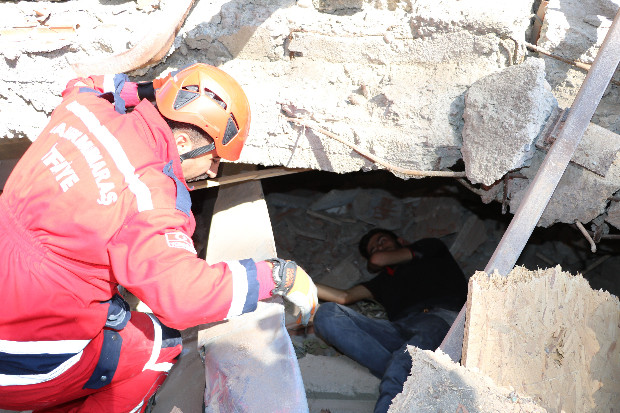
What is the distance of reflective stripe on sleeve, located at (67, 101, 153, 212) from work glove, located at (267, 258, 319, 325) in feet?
2.05

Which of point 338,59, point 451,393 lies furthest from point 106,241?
point 338,59

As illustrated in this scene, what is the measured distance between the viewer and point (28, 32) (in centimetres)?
287

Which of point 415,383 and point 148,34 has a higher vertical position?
point 148,34

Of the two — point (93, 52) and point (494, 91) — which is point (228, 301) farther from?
point (93, 52)

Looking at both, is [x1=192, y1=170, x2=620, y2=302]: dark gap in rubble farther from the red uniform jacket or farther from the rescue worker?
the red uniform jacket

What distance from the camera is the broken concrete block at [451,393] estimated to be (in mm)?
1509

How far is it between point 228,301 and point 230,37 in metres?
1.78

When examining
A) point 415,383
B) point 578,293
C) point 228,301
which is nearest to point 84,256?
point 228,301

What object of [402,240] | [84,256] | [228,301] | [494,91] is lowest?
[402,240]

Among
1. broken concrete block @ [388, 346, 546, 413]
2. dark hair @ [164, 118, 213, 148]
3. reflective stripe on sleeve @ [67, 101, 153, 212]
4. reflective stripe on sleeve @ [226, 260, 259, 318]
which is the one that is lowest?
reflective stripe on sleeve @ [226, 260, 259, 318]

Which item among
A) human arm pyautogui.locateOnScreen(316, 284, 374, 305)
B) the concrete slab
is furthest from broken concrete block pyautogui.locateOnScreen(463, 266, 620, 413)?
human arm pyautogui.locateOnScreen(316, 284, 374, 305)

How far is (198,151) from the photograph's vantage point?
2289 mm

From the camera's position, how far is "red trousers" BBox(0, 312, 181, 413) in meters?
2.22

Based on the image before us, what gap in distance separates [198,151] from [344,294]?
2477 millimetres
